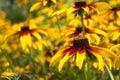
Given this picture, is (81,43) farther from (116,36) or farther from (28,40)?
(28,40)

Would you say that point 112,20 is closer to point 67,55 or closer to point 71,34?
point 71,34

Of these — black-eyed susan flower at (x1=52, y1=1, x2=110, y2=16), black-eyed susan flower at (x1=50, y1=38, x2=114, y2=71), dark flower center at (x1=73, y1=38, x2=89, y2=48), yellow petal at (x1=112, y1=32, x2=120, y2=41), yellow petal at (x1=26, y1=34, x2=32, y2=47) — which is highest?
black-eyed susan flower at (x1=52, y1=1, x2=110, y2=16)

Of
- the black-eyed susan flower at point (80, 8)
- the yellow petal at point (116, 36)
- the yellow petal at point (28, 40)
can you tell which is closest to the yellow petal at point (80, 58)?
the black-eyed susan flower at point (80, 8)

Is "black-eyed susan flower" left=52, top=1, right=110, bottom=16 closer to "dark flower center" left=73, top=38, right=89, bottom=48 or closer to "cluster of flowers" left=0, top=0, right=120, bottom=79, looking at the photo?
"cluster of flowers" left=0, top=0, right=120, bottom=79

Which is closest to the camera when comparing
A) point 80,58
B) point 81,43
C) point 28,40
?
point 80,58

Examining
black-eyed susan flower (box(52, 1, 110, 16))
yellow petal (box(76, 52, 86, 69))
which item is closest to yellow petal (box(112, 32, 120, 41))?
black-eyed susan flower (box(52, 1, 110, 16))

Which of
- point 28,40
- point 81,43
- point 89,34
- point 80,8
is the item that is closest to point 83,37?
point 81,43

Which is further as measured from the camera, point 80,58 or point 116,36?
point 116,36

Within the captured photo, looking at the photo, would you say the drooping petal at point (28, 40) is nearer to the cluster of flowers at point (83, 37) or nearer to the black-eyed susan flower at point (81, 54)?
the cluster of flowers at point (83, 37)
